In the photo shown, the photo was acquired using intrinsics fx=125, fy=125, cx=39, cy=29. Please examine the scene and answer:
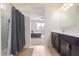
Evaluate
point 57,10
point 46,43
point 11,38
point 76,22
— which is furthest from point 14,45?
point 57,10

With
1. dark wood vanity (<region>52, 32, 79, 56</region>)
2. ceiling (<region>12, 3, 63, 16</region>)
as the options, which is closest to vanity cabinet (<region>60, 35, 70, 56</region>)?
dark wood vanity (<region>52, 32, 79, 56</region>)

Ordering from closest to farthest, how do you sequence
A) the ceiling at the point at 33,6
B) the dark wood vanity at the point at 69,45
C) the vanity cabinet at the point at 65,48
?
1. the ceiling at the point at 33,6
2. the dark wood vanity at the point at 69,45
3. the vanity cabinet at the point at 65,48

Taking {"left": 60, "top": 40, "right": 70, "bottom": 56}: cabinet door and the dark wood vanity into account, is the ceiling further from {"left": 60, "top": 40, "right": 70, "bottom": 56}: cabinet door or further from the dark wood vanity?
{"left": 60, "top": 40, "right": 70, "bottom": 56}: cabinet door

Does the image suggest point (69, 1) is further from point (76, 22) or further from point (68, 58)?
point (76, 22)

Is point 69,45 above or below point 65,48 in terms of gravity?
above

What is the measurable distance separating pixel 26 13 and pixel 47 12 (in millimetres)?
915

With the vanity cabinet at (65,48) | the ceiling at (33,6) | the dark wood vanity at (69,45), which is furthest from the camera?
the vanity cabinet at (65,48)

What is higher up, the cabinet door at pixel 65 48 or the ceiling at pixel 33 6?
the ceiling at pixel 33 6

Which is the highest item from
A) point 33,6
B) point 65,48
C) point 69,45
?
point 33,6

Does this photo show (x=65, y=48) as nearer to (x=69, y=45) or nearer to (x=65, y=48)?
(x=65, y=48)

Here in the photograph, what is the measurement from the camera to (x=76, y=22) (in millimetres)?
3977

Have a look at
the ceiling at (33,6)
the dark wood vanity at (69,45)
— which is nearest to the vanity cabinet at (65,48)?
the dark wood vanity at (69,45)

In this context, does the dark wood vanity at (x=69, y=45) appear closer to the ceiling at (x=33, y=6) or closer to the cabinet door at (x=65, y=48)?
the cabinet door at (x=65, y=48)

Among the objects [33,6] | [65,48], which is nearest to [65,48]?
[65,48]
